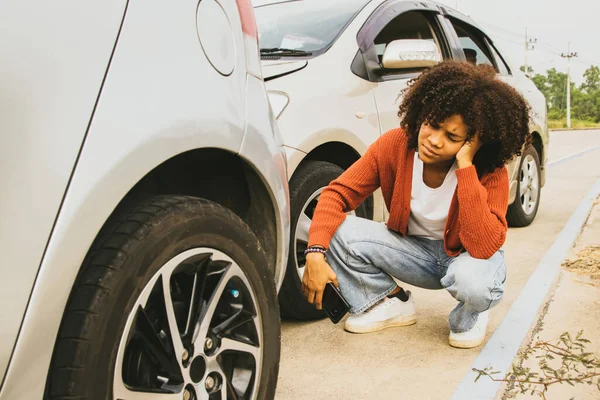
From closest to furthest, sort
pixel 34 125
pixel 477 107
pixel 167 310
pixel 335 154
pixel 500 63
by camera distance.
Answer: pixel 34 125 < pixel 167 310 < pixel 477 107 < pixel 335 154 < pixel 500 63

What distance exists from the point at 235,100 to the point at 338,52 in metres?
1.49

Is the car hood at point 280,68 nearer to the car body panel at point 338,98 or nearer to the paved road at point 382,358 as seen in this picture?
the car body panel at point 338,98

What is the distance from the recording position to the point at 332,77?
308 cm

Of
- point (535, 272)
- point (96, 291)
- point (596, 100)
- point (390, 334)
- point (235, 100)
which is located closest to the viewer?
point (96, 291)

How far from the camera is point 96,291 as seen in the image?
133 cm

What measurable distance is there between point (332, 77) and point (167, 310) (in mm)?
1813

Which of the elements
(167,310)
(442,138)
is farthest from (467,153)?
(167,310)

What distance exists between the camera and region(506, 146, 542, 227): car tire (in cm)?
508

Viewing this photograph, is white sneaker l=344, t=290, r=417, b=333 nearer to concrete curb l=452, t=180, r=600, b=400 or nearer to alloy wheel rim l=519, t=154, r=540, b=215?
concrete curb l=452, t=180, r=600, b=400

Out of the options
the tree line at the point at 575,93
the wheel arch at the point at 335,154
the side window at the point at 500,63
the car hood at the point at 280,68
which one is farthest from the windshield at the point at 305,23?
the tree line at the point at 575,93

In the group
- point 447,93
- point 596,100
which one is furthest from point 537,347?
point 596,100

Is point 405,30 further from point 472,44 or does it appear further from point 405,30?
point 472,44

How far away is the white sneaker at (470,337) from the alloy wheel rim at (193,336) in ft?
3.95

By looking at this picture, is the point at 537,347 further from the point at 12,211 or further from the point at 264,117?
the point at 12,211
